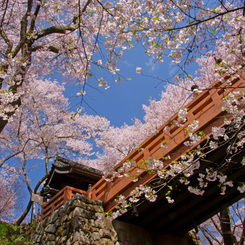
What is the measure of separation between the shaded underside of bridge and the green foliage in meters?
4.37

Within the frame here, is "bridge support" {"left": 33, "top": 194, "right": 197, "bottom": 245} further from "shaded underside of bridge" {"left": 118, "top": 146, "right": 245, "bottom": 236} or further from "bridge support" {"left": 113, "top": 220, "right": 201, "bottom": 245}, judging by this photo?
"shaded underside of bridge" {"left": 118, "top": 146, "right": 245, "bottom": 236}

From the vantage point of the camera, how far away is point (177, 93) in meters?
16.9

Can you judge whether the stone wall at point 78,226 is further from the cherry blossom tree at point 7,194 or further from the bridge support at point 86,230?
the cherry blossom tree at point 7,194

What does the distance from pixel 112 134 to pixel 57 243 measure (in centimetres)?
1264

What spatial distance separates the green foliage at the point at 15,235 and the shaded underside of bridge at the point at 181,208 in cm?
437

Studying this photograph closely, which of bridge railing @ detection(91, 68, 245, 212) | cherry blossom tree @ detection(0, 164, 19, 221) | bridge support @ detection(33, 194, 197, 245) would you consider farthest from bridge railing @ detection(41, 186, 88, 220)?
cherry blossom tree @ detection(0, 164, 19, 221)

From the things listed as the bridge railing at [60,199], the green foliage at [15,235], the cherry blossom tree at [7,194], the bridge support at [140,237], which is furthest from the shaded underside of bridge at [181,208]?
the cherry blossom tree at [7,194]

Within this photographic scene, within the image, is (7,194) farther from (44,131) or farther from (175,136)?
(175,136)

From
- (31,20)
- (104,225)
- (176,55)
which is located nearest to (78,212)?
(104,225)

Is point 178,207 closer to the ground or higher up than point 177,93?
closer to the ground

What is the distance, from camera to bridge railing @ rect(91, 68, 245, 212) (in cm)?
505

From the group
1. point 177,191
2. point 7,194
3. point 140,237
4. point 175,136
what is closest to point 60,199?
point 140,237

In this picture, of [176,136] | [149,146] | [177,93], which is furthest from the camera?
[177,93]

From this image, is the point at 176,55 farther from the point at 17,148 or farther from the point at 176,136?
the point at 17,148
